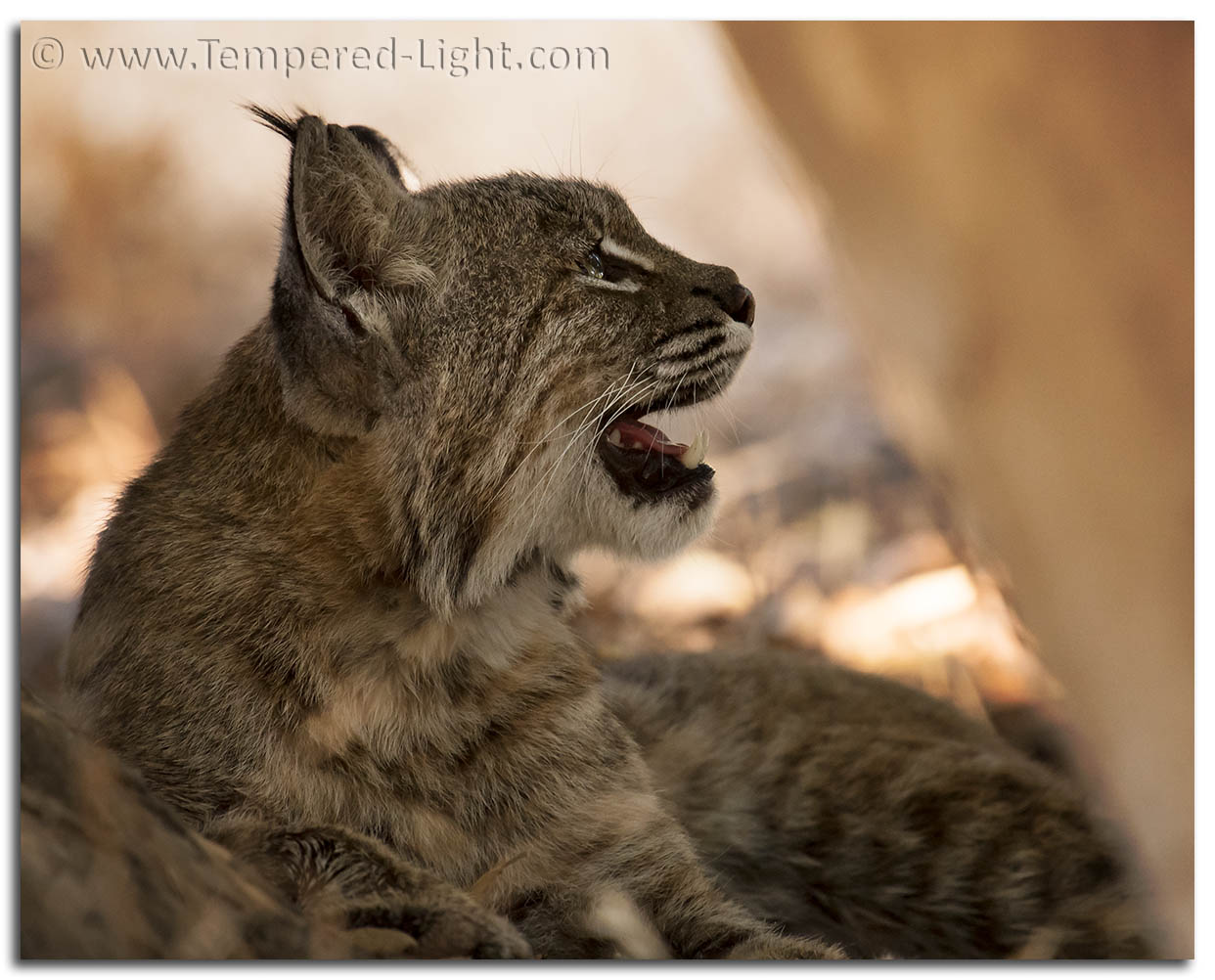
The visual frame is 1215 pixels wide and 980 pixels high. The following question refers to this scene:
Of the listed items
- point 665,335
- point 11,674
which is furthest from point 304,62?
point 11,674

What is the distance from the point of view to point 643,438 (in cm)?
281

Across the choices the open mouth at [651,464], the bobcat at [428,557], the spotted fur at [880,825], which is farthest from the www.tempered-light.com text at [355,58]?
the spotted fur at [880,825]

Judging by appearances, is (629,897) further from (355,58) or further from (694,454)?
(355,58)

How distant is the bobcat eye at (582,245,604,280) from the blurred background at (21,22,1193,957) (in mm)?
450

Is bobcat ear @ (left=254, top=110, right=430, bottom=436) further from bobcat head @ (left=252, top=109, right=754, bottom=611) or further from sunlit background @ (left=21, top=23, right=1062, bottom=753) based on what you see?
sunlit background @ (left=21, top=23, right=1062, bottom=753)

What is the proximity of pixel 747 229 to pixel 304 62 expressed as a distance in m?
2.16

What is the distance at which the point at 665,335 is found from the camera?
2756 millimetres

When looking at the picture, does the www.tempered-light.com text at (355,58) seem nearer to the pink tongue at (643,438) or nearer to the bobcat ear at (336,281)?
the bobcat ear at (336,281)

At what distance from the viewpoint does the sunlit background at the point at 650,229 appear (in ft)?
10.1

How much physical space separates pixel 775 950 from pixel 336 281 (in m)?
1.56

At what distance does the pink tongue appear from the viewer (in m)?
2.79

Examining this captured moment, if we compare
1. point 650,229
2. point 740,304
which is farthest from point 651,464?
point 650,229

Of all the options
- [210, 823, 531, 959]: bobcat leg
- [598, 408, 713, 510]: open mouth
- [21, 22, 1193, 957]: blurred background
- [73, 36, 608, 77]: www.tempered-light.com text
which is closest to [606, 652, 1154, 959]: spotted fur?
[21, 22, 1193, 957]: blurred background

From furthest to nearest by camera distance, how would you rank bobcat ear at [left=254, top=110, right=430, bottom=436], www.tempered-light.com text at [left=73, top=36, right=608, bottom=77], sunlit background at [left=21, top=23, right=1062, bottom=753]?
1. sunlit background at [left=21, top=23, right=1062, bottom=753]
2. www.tempered-light.com text at [left=73, top=36, right=608, bottom=77]
3. bobcat ear at [left=254, top=110, right=430, bottom=436]
